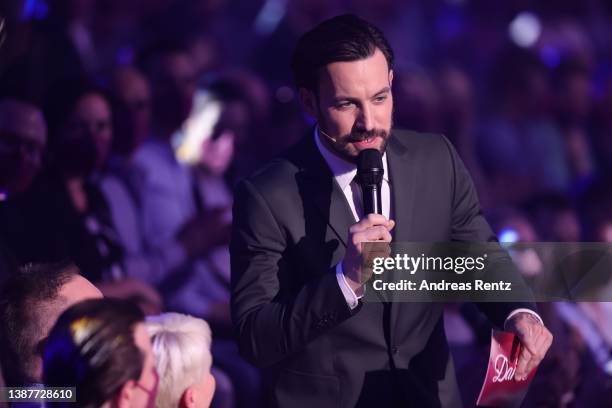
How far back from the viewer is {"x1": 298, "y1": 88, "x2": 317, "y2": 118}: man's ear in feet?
7.61

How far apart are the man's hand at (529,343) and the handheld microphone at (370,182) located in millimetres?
417

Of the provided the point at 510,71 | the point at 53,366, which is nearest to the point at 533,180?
the point at 510,71

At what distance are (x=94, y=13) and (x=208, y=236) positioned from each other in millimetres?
1245

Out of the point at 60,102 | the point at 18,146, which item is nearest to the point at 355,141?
the point at 18,146

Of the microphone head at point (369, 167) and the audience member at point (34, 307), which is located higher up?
the microphone head at point (369, 167)

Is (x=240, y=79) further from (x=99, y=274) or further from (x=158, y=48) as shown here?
(x=99, y=274)

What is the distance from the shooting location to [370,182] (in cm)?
209

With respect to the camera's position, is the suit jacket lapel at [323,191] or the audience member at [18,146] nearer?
the suit jacket lapel at [323,191]

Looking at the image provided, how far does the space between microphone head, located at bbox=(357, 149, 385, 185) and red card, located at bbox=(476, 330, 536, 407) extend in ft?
1.43

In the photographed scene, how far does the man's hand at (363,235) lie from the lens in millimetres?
1896

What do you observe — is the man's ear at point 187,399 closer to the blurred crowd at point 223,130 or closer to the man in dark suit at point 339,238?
the man in dark suit at point 339,238

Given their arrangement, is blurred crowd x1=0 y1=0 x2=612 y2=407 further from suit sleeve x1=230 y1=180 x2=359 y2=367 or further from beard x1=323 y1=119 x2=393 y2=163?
beard x1=323 y1=119 x2=393 y2=163

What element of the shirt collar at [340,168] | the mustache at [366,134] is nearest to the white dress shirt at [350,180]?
the shirt collar at [340,168]

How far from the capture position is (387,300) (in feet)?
7.37
